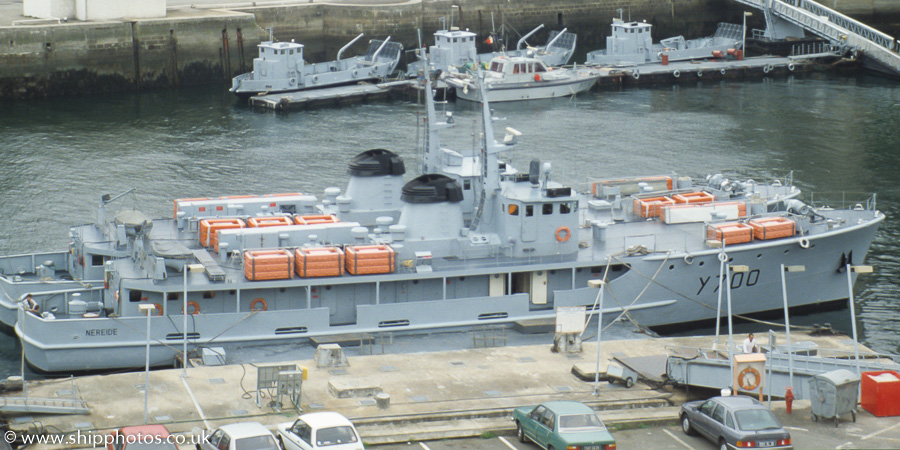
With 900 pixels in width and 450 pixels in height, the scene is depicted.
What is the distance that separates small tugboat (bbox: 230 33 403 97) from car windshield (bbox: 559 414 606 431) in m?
54.0

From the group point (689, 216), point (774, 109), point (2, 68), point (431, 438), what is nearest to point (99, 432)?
point (431, 438)

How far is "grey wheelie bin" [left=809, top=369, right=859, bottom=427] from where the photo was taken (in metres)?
26.6

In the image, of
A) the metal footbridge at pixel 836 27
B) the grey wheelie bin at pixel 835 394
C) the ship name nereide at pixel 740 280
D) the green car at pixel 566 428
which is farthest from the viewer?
the metal footbridge at pixel 836 27

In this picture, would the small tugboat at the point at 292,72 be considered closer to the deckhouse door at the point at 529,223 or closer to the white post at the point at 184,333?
the deckhouse door at the point at 529,223

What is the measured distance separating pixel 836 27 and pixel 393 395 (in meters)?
66.8

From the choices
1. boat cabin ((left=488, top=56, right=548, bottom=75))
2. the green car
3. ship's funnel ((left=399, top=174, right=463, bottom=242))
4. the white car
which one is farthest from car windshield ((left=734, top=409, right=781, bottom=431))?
boat cabin ((left=488, top=56, right=548, bottom=75))

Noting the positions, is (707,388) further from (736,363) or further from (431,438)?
(431,438)

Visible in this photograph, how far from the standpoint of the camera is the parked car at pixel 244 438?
2297 cm

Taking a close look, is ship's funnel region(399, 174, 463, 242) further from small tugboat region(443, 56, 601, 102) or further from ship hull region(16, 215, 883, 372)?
small tugboat region(443, 56, 601, 102)

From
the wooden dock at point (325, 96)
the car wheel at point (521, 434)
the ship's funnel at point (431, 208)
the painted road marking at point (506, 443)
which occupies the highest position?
the wooden dock at point (325, 96)

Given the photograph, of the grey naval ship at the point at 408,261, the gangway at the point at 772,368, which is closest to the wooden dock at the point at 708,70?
the grey naval ship at the point at 408,261

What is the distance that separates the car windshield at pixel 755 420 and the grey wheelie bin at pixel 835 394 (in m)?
→ 2.57

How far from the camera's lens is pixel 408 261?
117ft

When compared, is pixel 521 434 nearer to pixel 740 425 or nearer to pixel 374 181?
pixel 740 425
